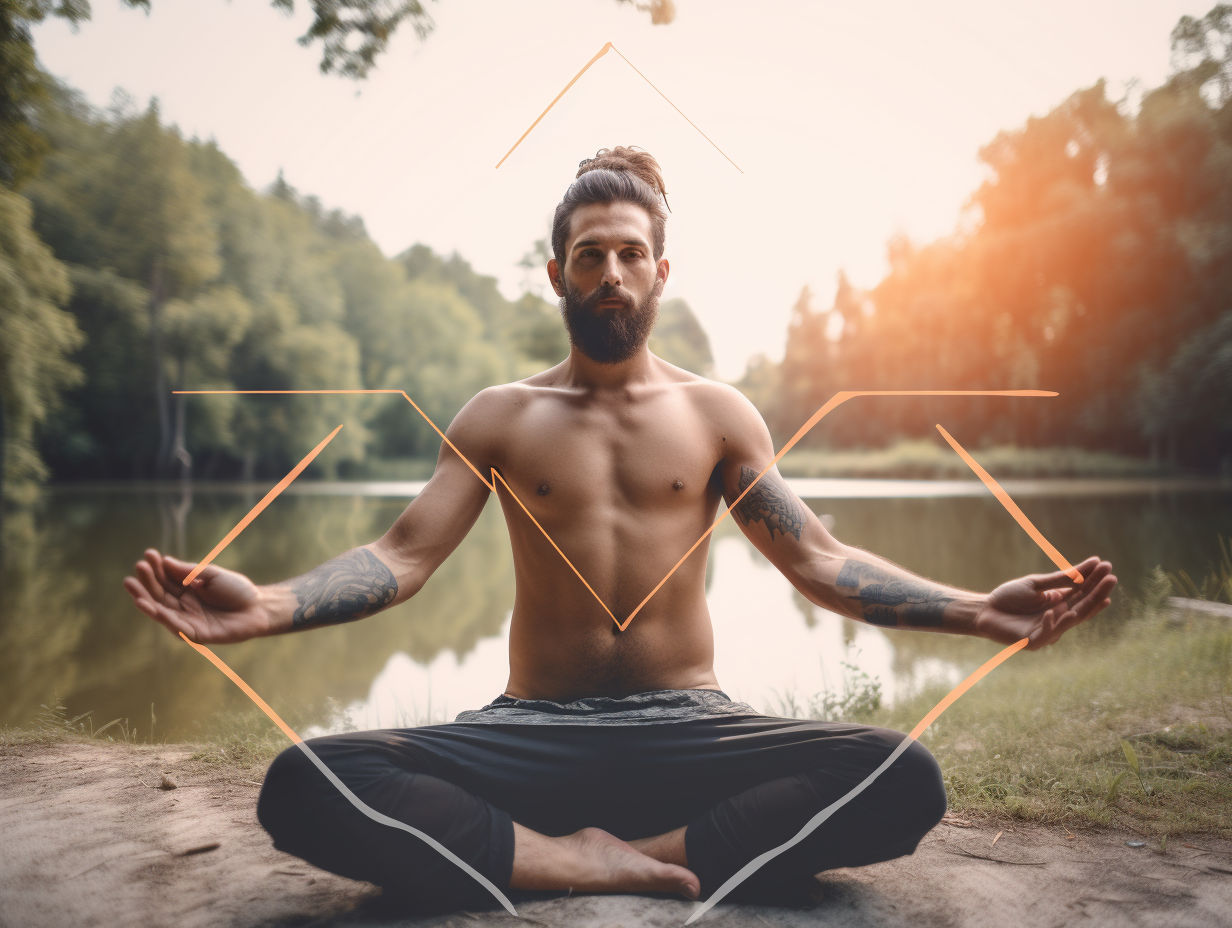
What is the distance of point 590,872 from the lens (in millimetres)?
2242

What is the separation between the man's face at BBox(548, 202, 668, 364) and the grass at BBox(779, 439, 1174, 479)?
75.4ft

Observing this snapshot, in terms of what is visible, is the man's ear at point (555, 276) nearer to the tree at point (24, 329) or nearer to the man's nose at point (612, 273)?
the man's nose at point (612, 273)

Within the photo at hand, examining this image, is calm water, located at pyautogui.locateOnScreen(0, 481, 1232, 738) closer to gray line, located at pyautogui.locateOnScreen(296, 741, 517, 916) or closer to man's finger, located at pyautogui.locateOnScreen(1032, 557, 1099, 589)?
man's finger, located at pyautogui.locateOnScreen(1032, 557, 1099, 589)

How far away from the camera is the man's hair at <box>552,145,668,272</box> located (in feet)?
9.11

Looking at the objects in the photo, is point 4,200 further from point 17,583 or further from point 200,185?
point 200,185

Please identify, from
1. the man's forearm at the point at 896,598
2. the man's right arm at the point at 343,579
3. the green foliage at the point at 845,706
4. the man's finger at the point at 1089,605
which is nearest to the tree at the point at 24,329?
the man's right arm at the point at 343,579

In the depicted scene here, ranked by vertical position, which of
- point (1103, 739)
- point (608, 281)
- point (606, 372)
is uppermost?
point (608, 281)

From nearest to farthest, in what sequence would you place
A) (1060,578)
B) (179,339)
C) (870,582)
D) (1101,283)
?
(1060,578)
(870,582)
(1101,283)
(179,339)

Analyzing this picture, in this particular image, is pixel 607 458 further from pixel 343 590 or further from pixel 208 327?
pixel 208 327

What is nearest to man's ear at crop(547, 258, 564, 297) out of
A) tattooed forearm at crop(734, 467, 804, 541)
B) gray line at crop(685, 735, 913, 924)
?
tattooed forearm at crop(734, 467, 804, 541)

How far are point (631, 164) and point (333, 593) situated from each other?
1.89 metres

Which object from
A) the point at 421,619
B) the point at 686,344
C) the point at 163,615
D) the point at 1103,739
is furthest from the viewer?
the point at 421,619

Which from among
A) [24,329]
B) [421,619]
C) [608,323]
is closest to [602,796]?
[608,323]

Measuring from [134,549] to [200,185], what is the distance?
19529 millimetres
